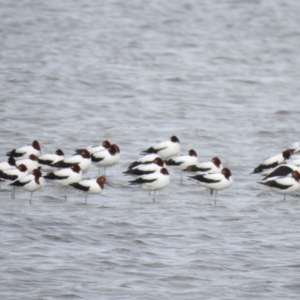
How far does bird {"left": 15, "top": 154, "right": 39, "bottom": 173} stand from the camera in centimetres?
1538

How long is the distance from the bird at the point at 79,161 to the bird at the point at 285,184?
2878 millimetres

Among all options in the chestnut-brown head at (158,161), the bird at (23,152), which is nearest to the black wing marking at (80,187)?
the chestnut-brown head at (158,161)

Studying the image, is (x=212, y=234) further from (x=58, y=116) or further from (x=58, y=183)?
(x=58, y=116)

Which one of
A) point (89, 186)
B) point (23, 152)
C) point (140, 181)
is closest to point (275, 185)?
point (140, 181)

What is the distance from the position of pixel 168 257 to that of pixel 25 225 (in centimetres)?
213

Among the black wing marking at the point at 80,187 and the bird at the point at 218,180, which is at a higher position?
the bird at the point at 218,180

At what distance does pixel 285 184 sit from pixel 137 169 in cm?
232

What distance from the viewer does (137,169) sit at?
15.4 metres

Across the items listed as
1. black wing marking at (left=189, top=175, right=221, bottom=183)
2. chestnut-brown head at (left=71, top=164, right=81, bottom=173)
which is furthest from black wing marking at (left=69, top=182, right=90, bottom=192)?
black wing marking at (left=189, top=175, right=221, bottom=183)

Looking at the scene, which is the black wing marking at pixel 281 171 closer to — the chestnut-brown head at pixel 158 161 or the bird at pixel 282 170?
the bird at pixel 282 170

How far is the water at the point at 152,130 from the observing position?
1107 centimetres

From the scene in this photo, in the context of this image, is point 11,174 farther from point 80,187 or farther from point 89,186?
point 89,186

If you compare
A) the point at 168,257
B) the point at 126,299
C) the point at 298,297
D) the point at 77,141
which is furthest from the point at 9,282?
the point at 77,141

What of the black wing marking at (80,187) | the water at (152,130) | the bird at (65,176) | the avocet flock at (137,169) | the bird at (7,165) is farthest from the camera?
the bird at (65,176)
